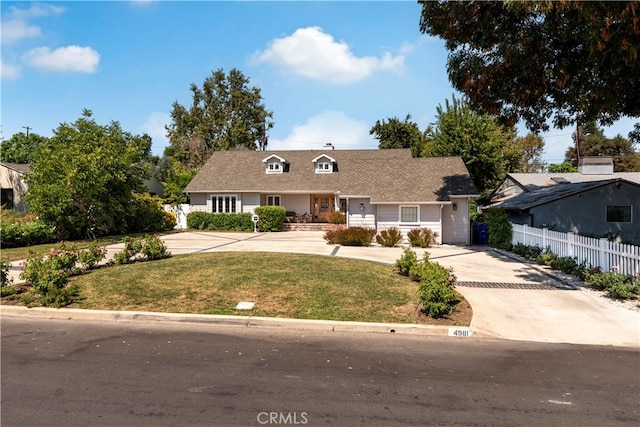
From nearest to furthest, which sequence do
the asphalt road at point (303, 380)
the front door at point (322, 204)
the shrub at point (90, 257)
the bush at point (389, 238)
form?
1. the asphalt road at point (303, 380)
2. the shrub at point (90, 257)
3. the bush at point (389, 238)
4. the front door at point (322, 204)

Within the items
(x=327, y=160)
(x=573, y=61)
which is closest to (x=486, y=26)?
(x=573, y=61)

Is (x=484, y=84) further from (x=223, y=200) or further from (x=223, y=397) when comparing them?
(x=223, y=200)

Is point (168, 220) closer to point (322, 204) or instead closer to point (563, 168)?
point (322, 204)

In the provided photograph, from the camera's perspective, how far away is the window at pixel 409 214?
22828 millimetres

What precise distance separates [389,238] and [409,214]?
2541 millimetres

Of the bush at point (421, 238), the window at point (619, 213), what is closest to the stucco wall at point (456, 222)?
the bush at point (421, 238)

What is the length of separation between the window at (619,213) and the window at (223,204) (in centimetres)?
2396

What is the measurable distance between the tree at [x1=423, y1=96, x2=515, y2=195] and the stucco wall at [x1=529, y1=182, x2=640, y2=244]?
47.2ft

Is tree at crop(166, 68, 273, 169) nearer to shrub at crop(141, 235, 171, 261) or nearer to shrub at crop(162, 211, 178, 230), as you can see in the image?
shrub at crop(162, 211, 178, 230)

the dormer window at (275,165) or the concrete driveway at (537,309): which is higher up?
the dormer window at (275,165)

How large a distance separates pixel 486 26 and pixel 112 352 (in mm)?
14357

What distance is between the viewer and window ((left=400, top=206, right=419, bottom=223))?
22828 millimetres

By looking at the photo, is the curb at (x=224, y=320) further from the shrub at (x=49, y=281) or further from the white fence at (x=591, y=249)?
the white fence at (x=591, y=249)

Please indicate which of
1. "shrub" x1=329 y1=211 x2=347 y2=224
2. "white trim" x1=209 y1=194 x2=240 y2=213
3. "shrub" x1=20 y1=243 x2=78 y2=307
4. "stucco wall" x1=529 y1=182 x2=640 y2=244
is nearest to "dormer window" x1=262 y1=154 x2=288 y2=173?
"white trim" x1=209 y1=194 x2=240 y2=213
